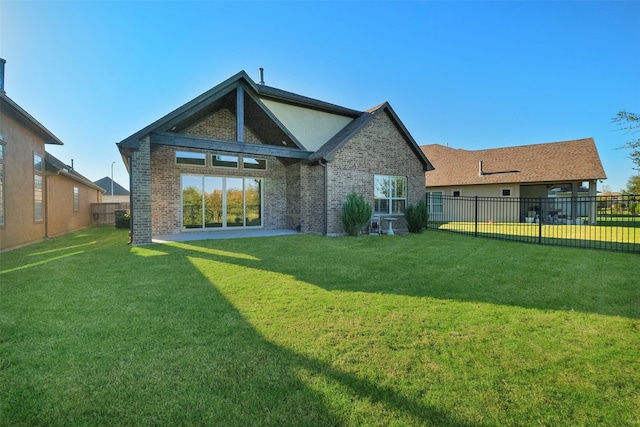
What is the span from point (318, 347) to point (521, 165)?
23573 millimetres

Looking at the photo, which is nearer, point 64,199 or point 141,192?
point 141,192

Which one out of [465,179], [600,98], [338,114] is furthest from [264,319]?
[465,179]

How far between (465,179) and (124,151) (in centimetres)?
2119

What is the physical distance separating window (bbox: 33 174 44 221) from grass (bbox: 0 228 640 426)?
24.3 ft

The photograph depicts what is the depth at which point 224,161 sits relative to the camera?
1267 centimetres

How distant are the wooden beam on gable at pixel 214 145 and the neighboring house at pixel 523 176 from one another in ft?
37.8

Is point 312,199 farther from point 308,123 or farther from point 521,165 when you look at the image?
point 521,165

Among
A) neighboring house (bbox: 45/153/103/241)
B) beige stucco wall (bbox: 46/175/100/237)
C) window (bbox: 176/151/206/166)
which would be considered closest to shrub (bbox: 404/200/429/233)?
window (bbox: 176/151/206/166)

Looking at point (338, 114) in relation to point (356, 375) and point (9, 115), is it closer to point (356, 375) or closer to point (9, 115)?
point (9, 115)

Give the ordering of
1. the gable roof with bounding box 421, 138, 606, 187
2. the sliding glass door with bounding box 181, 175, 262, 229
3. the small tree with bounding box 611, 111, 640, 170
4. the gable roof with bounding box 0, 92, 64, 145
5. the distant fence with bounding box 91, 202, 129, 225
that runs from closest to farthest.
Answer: the gable roof with bounding box 0, 92, 64, 145 < the small tree with bounding box 611, 111, 640, 170 < the sliding glass door with bounding box 181, 175, 262, 229 < the gable roof with bounding box 421, 138, 606, 187 < the distant fence with bounding box 91, 202, 129, 225

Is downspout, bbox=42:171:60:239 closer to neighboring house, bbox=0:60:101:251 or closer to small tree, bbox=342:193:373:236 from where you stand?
neighboring house, bbox=0:60:101:251

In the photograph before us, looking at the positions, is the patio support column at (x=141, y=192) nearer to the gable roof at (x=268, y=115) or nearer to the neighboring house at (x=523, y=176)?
the gable roof at (x=268, y=115)

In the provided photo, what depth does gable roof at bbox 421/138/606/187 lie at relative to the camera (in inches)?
734

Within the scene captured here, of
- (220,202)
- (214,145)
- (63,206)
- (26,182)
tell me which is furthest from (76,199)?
(214,145)
